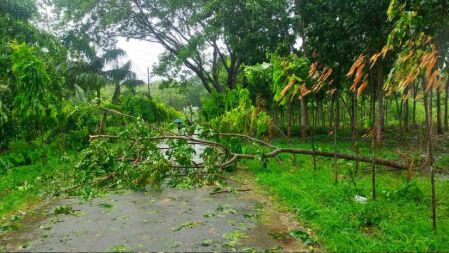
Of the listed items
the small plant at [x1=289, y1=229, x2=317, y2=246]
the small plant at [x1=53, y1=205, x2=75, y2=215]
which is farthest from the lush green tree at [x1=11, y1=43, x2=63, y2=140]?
the small plant at [x1=289, y1=229, x2=317, y2=246]

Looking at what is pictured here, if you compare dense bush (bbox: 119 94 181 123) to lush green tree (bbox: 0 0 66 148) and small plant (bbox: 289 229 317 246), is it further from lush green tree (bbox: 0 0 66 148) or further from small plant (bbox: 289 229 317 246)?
small plant (bbox: 289 229 317 246)

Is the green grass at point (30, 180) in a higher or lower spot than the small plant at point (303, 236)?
higher

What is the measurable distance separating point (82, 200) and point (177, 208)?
2406 mm

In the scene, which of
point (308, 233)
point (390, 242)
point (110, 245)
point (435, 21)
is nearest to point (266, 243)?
point (308, 233)

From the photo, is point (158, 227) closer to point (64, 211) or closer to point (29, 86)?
point (64, 211)

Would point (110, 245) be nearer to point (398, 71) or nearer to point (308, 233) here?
point (308, 233)

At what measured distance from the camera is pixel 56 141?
1648cm

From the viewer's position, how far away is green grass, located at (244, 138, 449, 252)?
17.1 feet

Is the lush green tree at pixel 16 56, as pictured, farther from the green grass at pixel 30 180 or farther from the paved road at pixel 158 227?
the paved road at pixel 158 227

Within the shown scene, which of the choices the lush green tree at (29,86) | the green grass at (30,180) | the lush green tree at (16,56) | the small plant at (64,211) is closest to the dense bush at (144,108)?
the lush green tree at (16,56)

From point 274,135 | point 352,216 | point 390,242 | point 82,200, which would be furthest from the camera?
point 274,135

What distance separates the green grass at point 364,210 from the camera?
205 inches

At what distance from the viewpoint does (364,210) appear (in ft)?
20.8

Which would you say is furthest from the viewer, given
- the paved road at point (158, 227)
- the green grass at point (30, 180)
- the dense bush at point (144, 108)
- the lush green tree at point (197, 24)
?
the dense bush at point (144, 108)
